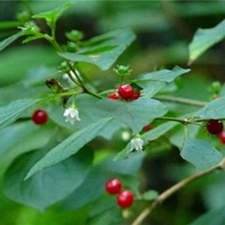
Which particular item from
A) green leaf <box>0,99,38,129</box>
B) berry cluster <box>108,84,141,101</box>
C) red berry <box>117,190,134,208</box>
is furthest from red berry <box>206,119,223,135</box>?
red berry <box>117,190,134,208</box>

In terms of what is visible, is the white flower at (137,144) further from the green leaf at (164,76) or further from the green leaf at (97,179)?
the green leaf at (97,179)

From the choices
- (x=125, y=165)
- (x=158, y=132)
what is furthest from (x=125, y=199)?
(x=158, y=132)

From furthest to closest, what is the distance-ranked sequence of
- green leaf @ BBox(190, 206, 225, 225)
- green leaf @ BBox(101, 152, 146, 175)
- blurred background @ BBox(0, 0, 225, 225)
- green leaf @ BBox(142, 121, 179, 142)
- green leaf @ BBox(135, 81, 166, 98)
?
1. blurred background @ BBox(0, 0, 225, 225)
2. green leaf @ BBox(101, 152, 146, 175)
3. green leaf @ BBox(190, 206, 225, 225)
4. green leaf @ BBox(142, 121, 179, 142)
5. green leaf @ BBox(135, 81, 166, 98)

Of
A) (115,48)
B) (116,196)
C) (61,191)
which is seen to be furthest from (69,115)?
(116,196)

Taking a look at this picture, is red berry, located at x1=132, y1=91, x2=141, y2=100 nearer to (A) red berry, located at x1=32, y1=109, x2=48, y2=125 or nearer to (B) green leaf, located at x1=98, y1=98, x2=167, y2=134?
(B) green leaf, located at x1=98, y1=98, x2=167, y2=134

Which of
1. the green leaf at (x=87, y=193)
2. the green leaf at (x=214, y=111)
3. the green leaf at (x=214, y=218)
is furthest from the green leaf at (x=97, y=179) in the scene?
the green leaf at (x=214, y=111)

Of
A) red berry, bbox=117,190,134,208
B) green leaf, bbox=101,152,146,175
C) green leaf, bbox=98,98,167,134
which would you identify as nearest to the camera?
green leaf, bbox=98,98,167,134

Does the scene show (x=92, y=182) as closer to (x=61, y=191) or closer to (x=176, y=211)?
(x=61, y=191)
